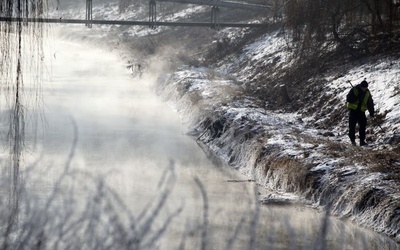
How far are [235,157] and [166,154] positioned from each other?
2271mm

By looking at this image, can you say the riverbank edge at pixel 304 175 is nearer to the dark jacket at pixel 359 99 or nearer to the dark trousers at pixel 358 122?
the dark trousers at pixel 358 122

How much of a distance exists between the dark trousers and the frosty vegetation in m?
0.51

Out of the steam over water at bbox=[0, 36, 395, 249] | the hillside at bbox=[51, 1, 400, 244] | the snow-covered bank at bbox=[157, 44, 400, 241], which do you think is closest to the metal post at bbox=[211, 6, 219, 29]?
the hillside at bbox=[51, 1, 400, 244]

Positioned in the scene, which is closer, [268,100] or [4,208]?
[4,208]

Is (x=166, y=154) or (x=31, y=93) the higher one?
(x=31, y=93)

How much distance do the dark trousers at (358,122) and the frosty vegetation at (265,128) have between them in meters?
0.51

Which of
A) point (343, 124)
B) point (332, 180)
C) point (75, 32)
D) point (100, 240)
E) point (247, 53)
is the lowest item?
point (100, 240)

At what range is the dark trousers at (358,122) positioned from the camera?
65.8 ft

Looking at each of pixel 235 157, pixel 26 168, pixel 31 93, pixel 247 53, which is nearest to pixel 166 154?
pixel 235 157

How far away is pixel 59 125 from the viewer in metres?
28.5

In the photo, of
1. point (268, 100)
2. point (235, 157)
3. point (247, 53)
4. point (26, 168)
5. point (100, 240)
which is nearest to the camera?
point (100, 240)

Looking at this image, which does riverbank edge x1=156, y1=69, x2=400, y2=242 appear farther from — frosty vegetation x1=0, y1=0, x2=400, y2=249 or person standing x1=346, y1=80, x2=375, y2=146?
person standing x1=346, y1=80, x2=375, y2=146

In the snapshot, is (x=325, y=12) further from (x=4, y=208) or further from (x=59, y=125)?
(x=4, y=208)

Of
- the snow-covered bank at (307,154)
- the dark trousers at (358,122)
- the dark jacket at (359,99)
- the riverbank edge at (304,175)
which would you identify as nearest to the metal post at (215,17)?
the snow-covered bank at (307,154)
